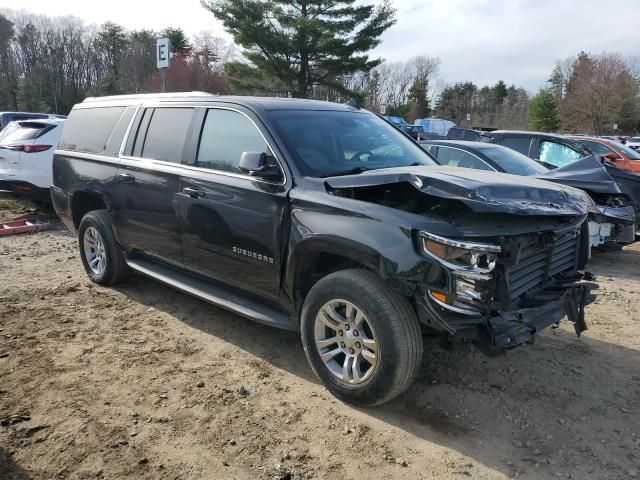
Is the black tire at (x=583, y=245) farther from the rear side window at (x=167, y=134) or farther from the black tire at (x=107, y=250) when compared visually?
the black tire at (x=107, y=250)

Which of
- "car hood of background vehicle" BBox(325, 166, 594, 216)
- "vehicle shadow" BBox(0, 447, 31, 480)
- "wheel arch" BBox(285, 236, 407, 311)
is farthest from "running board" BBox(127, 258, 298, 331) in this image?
"vehicle shadow" BBox(0, 447, 31, 480)

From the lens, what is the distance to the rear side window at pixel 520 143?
918 cm

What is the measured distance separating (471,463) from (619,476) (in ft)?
2.52

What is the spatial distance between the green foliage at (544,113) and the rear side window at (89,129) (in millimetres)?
53041

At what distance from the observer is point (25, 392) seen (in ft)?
11.2

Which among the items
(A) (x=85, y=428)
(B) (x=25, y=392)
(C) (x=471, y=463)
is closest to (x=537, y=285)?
(C) (x=471, y=463)

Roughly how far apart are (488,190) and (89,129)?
4.37m

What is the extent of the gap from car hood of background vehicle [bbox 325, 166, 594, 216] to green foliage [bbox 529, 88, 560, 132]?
175 feet

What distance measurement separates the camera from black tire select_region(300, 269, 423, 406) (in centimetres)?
297

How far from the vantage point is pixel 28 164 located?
327 inches

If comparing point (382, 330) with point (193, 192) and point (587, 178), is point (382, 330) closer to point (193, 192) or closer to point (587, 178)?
point (193, 192)

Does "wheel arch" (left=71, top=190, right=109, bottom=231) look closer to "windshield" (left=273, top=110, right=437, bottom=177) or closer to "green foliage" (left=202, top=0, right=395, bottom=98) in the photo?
"windshield" (left=273, top=110, right=437, bottom=177)

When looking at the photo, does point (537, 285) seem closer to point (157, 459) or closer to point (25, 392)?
point (157, 459)

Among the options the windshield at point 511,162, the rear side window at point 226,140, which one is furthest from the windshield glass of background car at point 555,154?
the rear side window at point 226,140
